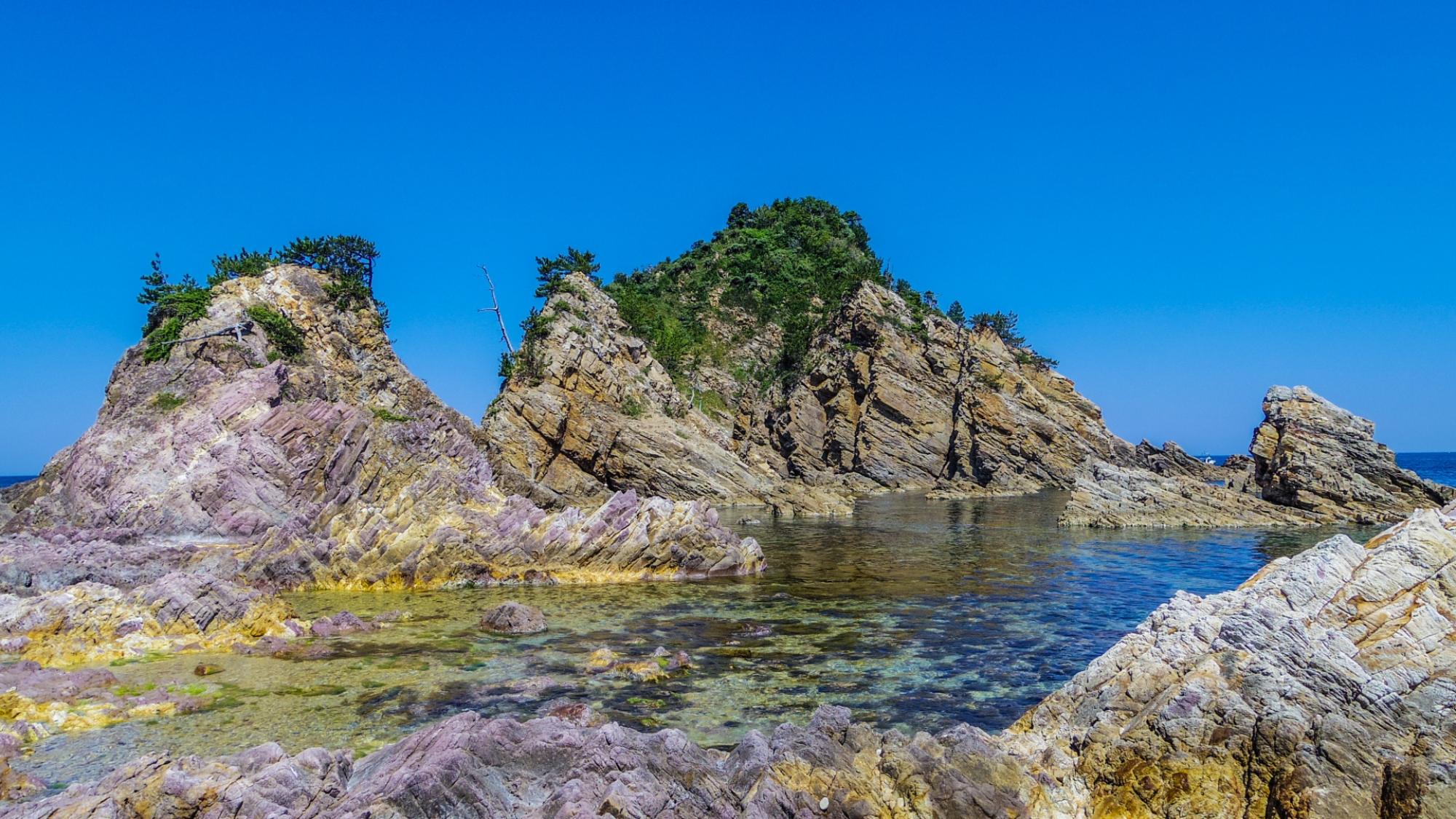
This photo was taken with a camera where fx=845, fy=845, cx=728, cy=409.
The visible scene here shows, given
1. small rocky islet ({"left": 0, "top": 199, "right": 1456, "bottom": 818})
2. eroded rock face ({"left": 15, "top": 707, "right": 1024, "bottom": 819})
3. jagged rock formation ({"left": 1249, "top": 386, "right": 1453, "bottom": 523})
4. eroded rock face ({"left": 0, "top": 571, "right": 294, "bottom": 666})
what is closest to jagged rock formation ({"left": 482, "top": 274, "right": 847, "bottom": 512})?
small rocky islet ({"left": 0, "top": 199, "right": 1456, "bottom": 818})

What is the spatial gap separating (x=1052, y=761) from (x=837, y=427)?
7162cm

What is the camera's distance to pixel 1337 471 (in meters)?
46.2

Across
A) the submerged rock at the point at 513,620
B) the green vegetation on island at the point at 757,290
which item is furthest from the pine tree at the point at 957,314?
the submerged rock at the point at 513,620

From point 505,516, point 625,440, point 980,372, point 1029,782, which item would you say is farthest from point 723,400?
point 1029,782

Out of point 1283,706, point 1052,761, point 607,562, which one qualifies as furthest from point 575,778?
point 607,562

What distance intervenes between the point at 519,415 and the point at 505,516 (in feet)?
100

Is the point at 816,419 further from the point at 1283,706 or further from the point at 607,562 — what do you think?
the point at 1283,706

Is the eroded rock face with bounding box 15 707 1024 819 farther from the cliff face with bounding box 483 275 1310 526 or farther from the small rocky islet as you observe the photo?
the cliff face with bounding box 483 275 1310 526

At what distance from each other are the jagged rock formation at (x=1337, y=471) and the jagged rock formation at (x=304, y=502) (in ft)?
114

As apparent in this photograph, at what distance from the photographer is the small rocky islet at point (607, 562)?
8.52 m

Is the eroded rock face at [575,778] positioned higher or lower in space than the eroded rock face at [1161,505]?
lower

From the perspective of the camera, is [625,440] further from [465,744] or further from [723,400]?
[465,744]

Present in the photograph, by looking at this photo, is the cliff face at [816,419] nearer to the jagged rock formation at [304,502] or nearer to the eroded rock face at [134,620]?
the jagged rock formation at [304,502]

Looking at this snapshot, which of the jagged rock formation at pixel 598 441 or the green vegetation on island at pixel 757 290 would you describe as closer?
the jagged rock formation at pixel 598 441
